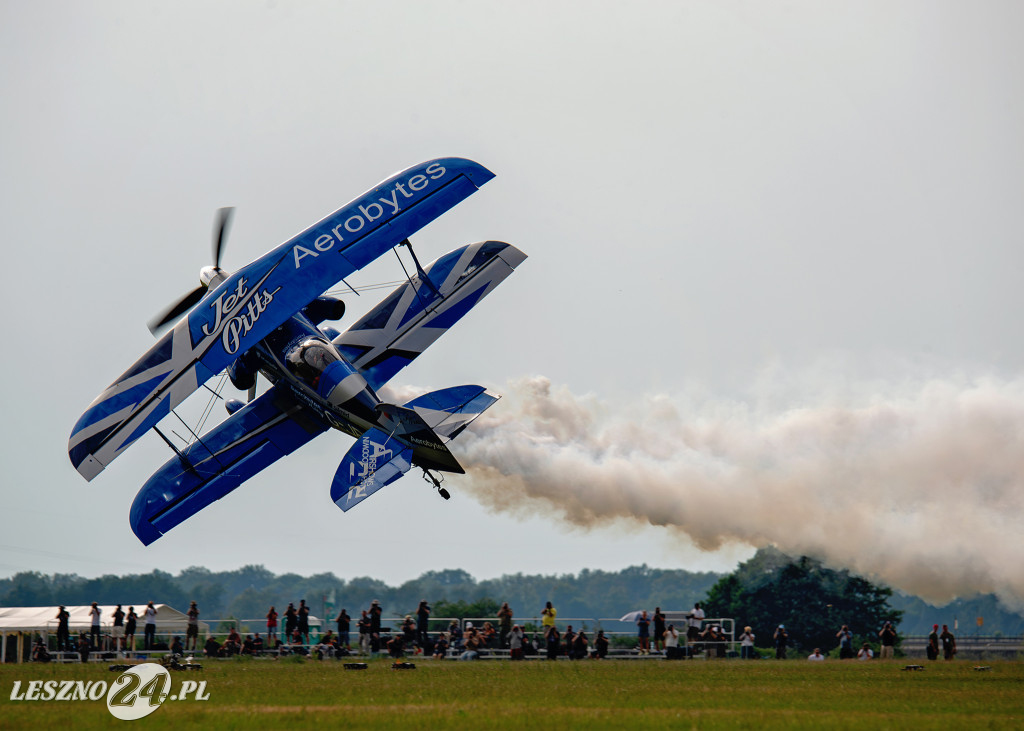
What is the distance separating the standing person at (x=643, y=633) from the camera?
28.4m

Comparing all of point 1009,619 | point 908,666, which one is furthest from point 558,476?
point 1009,619

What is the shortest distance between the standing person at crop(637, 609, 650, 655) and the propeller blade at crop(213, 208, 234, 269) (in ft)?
49.9

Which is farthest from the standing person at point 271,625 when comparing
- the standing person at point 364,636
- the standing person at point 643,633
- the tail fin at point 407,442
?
the standing person at point 643,633

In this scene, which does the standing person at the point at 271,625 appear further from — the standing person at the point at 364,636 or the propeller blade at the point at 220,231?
the propeller blade at the point at 220,231

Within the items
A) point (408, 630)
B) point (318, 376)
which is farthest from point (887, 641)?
point (318, 376)

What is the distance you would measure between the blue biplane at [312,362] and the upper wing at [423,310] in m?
0.03

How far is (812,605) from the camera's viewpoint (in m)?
49.9

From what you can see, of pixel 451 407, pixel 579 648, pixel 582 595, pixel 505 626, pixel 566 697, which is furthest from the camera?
pixel 582 595

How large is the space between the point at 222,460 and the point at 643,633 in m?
11.7

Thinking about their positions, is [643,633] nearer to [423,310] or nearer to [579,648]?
[579,648]

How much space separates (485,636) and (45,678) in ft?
36.4

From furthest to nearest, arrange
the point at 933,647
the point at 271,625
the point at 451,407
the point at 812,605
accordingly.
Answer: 1. the point at 812,605
2. the point at 933,647
3. the point at 271,625
4. the point at 451,407

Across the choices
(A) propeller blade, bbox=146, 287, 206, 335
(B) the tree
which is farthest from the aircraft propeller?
(B) the tree

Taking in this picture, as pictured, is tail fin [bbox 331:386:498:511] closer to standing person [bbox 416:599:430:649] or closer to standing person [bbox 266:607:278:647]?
standing person [bbox 416:599:430:649]
